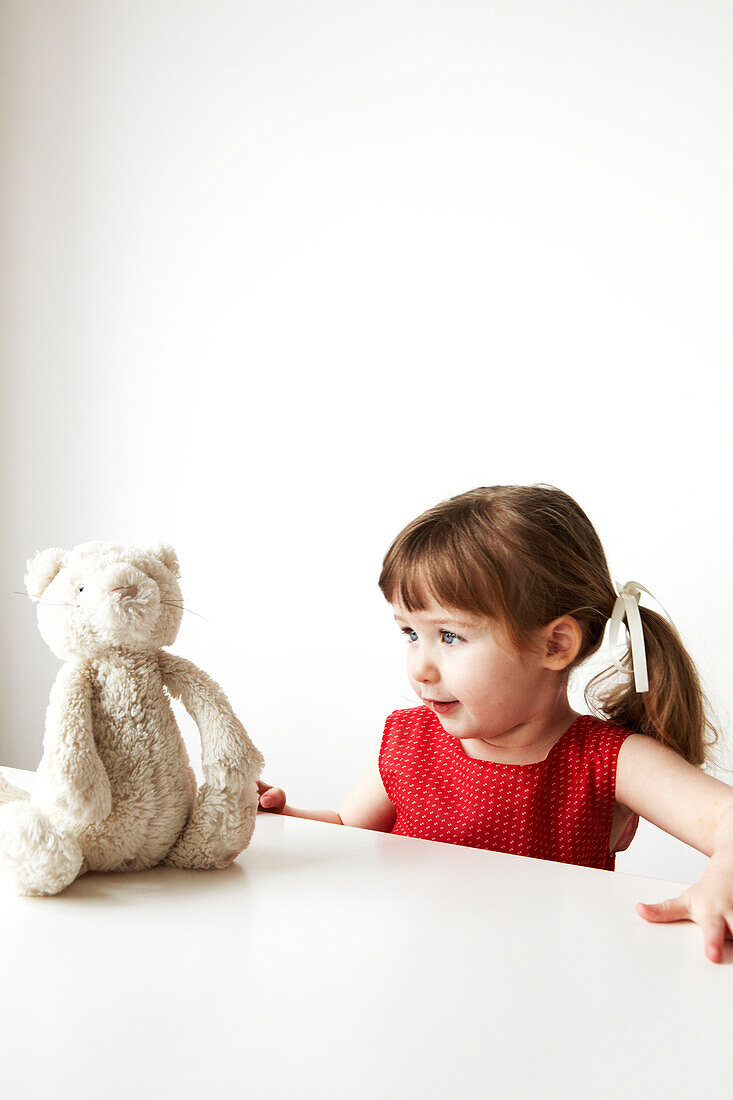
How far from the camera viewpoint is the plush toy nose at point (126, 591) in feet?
1.85

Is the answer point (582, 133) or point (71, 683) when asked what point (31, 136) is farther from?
point (71, 683)

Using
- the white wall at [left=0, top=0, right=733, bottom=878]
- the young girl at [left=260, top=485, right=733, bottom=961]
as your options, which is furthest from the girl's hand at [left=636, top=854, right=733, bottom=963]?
the white wall at [left=0, top=0, right=733, bottom=878]

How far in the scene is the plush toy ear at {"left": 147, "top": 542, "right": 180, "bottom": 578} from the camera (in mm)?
617

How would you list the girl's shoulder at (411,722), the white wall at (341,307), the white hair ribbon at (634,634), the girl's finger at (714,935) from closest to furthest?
the girl's finger at (714,935) < the white hair ribbon at (634,634) < the girl's shoulder at (411,722) < the white wall at (341,307)

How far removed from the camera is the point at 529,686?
83 centimetres

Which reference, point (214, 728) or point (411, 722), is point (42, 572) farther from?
point (411, 722)

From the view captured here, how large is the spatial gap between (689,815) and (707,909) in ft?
0.63

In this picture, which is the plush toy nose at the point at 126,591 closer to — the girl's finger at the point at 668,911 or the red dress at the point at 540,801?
the girl's finger at the point at 668,911

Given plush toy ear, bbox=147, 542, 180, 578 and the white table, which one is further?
plush toy ear, bbox=147, 542, 180, 578

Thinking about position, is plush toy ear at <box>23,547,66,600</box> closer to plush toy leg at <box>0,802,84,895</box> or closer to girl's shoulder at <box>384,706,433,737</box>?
plush toy leg at <box>0,802,84,895</box>

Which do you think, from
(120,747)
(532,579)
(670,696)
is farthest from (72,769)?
(670,696)

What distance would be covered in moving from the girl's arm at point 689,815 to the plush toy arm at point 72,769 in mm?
311

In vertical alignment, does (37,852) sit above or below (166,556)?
below

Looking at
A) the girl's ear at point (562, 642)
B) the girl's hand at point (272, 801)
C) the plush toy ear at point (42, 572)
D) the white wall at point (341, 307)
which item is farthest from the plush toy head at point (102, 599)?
the white wall at point (341, 307)
